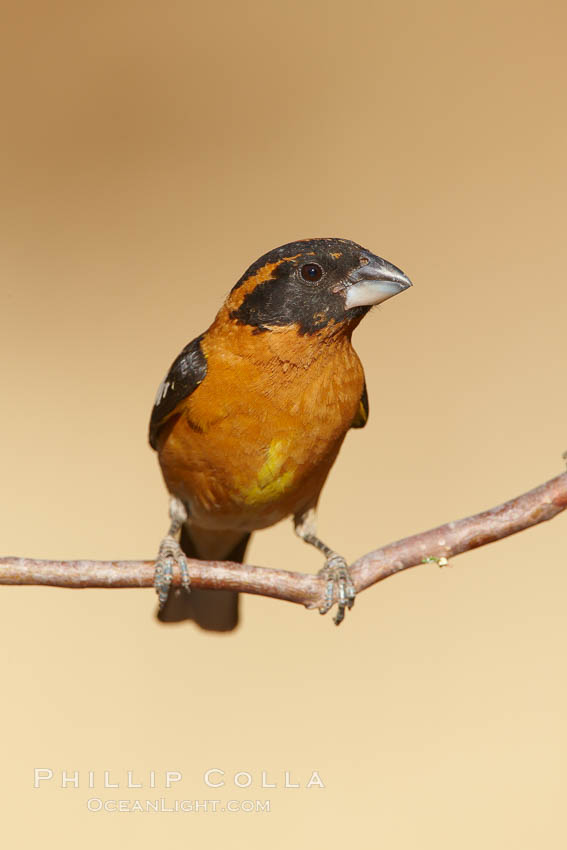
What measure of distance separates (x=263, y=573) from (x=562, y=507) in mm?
995

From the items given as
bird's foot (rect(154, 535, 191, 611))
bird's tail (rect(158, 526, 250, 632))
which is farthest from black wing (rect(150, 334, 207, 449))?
bird's tail (rect(158, 526, 250, 632))

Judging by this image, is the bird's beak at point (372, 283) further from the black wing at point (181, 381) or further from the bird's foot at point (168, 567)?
the bird's foot at point (168, 567)

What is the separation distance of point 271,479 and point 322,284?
2.63 ft

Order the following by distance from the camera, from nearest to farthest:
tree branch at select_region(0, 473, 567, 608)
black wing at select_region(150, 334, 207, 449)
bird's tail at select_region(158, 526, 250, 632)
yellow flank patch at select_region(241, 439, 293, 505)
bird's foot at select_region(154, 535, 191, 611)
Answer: tree branch at select_region(0, 473, 567, 608) < bird's foot at select_region(154, 535, 191, 611) < yellow flank patch at select_region(241, 439, 293, 505) < black wing at select_region(150, 334, 207, 449) < bird's tail at select_region(158, 526, 250, 632)

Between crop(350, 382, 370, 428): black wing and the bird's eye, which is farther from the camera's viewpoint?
crop(350, 382, 370, 428): black wing

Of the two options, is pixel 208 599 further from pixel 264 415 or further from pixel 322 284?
pixel 322 284

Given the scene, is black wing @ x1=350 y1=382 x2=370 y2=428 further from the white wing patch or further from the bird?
the white wing patch

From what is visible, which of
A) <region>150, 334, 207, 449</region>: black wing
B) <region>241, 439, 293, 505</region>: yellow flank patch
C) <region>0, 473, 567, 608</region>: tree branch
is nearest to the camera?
<region>0, 473, 567, 608</region>: tree branch

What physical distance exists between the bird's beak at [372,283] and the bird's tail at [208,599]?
169cm

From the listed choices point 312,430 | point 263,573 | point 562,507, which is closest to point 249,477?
point 312,430

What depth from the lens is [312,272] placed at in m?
3.22

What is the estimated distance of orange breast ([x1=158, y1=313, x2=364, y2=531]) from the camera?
10.9 feet

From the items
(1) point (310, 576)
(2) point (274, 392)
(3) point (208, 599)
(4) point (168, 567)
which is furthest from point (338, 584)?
(3) point (208, 599)

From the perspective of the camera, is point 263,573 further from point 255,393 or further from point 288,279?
point 288,279
